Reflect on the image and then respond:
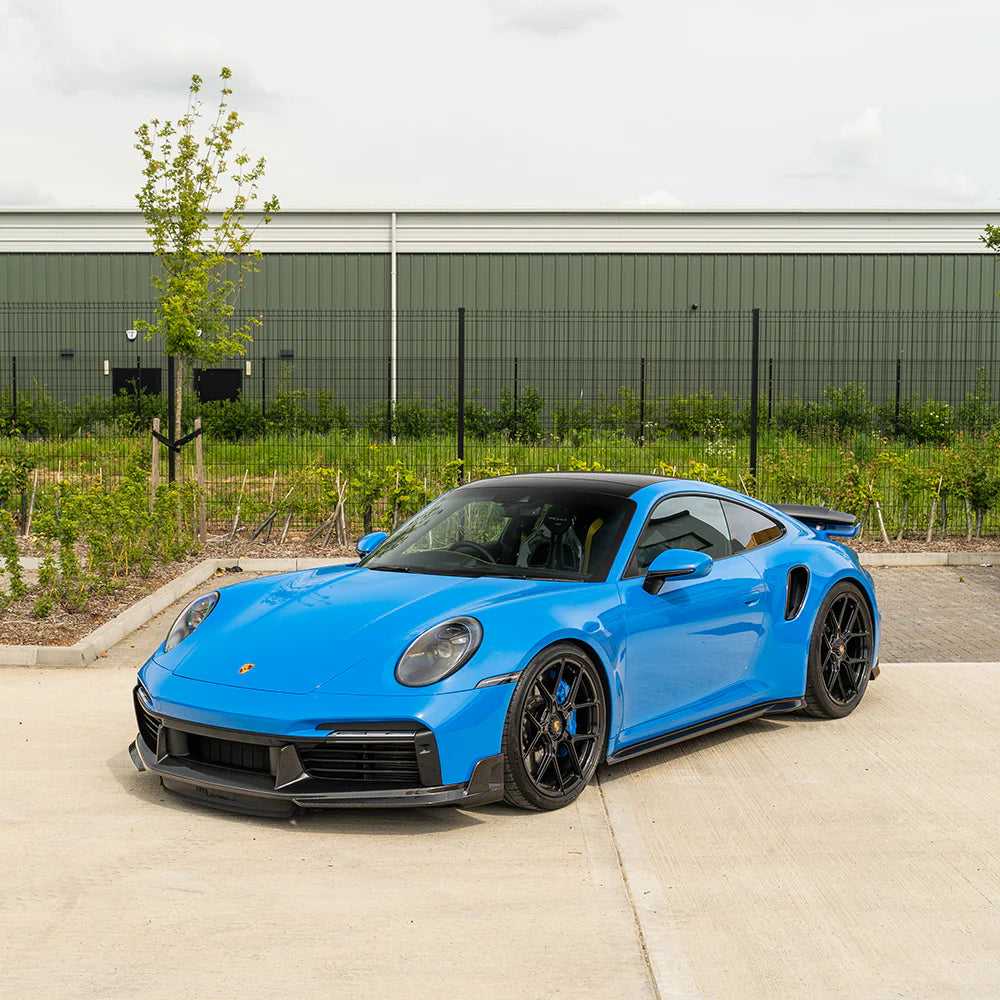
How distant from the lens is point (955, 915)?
4125 mm

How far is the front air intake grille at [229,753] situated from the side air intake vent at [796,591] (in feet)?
9.65

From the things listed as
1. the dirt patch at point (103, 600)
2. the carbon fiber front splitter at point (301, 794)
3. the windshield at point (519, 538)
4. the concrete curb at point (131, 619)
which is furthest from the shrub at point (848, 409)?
the carbon fiber front splitter at point (301, 794)

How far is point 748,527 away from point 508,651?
6.80 ft

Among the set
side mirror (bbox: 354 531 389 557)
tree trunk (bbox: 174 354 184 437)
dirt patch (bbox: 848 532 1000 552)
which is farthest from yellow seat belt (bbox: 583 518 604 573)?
tree trunk (bbox: 174 354 184 437)

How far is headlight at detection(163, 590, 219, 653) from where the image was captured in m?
5.65

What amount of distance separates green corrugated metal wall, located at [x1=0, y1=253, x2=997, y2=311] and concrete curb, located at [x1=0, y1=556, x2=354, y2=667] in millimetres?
18232

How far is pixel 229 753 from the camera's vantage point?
194 inches

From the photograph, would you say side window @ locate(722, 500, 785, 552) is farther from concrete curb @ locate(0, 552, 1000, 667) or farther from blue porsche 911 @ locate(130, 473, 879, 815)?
concrete curb @ locate(0, 552, 1000, 667)

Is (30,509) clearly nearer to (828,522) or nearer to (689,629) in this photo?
(828,522)

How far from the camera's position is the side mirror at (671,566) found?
223 inches

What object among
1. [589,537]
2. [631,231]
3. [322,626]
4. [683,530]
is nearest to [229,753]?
[322,626]

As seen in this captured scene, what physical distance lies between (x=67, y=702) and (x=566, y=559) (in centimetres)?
317

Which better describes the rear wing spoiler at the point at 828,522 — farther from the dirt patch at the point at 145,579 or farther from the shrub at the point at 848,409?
the shrub at the point at 848,409

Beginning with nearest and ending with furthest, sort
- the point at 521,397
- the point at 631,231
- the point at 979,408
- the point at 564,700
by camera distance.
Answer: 1. the point at 564,700
2. the point at 521,397
3. the point at 979,408
4. the point at 631,231
